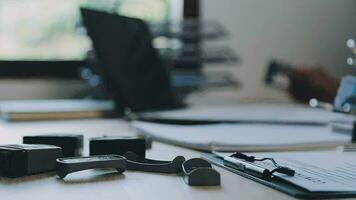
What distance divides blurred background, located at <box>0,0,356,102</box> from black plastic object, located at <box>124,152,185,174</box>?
0.98 meters

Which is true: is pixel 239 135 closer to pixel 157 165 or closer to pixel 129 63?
pixel 157 165

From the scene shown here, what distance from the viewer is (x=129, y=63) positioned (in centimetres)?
125

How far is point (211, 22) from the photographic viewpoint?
179 cm

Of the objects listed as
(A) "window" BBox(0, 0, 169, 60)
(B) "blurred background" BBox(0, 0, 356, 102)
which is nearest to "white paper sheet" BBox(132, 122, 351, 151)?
(B) "blurred background" BBox(0, 0, 356, 102)

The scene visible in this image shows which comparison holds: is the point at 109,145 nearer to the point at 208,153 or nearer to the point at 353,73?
the point at 208,153

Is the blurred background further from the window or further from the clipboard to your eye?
the clipboard

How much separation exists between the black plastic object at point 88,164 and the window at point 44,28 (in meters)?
1.11

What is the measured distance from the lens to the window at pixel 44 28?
67.1 inches

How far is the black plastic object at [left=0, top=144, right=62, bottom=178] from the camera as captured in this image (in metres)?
0.57

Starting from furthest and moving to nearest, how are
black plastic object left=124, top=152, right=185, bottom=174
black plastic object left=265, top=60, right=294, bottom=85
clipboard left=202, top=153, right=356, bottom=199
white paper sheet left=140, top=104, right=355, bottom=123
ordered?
black plastic object left=265, top=60, right=294, bottom=85 < white paper sheet left=140, top=104, right=355, bottom=123 < black plastic object left=124, top=152, right=185, bottom=174 < clipboard left=202, top=153, right=356, bottom=199

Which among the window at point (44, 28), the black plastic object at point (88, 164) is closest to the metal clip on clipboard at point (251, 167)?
the black plastic object at point (88, 164)

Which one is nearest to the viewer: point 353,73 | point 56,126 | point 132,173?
point 132,173

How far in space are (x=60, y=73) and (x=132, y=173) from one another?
1165 millimetres

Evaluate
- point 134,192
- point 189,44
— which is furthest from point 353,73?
point 189,44
